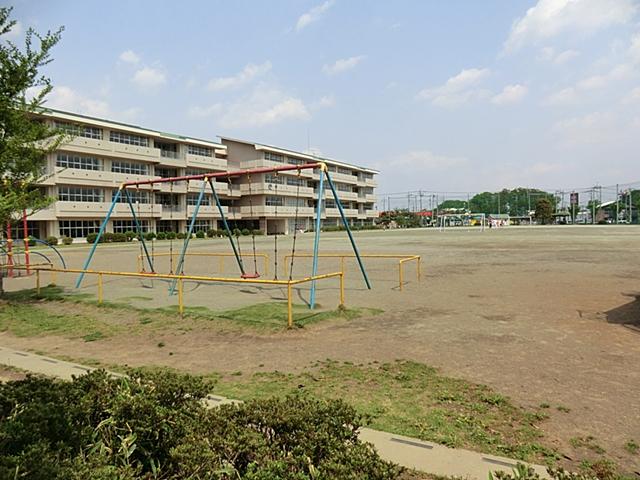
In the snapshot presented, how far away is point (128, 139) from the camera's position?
5078 centimetres

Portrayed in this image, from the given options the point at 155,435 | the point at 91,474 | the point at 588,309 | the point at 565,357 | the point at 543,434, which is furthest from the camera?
the point at 588,309

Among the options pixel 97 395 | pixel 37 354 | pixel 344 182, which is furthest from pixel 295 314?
pixel 344 182

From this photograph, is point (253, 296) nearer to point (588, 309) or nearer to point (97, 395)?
point (588, 309)

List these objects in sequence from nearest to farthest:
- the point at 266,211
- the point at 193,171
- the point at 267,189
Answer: the point at 193,171
the point at 267,189
the point at 266,211

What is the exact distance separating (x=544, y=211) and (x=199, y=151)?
77.7m

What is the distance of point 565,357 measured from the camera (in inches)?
268

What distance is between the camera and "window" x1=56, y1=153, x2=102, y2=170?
44.0 m

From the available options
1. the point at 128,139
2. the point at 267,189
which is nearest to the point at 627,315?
the point at 128,139

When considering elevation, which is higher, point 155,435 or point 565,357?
point 155,435

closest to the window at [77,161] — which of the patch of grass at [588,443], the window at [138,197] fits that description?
the window at [138,197]

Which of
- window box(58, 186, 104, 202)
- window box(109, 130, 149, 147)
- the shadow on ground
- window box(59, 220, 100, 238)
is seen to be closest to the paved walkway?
the shadow on ground

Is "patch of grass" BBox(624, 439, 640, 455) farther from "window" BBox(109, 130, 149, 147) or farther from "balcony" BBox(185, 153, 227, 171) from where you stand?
"balcony" BBox(185, 153, 227, 171)

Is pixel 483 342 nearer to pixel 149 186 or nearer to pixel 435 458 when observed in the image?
pixel 435 458

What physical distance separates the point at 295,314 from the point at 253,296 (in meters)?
3.34
